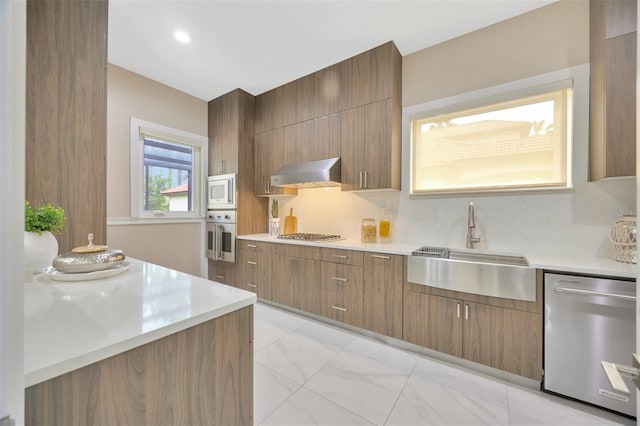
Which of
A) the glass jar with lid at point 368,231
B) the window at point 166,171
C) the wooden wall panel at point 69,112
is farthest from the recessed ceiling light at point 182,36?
the glass jar with lid at point 368,231

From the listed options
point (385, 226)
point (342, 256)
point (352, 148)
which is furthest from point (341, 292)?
point (352, 148)

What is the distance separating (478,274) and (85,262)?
90.8 inches

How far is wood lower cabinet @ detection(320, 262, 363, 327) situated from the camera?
2447 millimetres

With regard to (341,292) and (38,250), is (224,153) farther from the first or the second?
Result: (38,250)

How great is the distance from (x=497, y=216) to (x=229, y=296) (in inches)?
92.7

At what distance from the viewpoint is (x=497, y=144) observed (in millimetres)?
2309

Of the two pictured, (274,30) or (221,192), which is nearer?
(274,30)

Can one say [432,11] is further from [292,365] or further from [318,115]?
[292,365]

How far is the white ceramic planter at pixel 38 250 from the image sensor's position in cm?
112

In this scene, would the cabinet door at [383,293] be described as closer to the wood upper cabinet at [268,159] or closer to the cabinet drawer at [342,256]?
the cabinet drawer at [342,256]

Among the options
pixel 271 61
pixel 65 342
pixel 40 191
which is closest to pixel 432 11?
pixel 271 61

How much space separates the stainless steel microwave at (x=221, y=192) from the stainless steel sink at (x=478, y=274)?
2471mm

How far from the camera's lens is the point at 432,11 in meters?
2.13

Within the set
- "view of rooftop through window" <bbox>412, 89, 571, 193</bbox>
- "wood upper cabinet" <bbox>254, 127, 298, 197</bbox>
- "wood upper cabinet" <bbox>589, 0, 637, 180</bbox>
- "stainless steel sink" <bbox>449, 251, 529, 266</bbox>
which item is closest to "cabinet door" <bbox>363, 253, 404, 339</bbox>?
"stainless steel sink" <bbox>449, 251, 529, 266</bbox>
